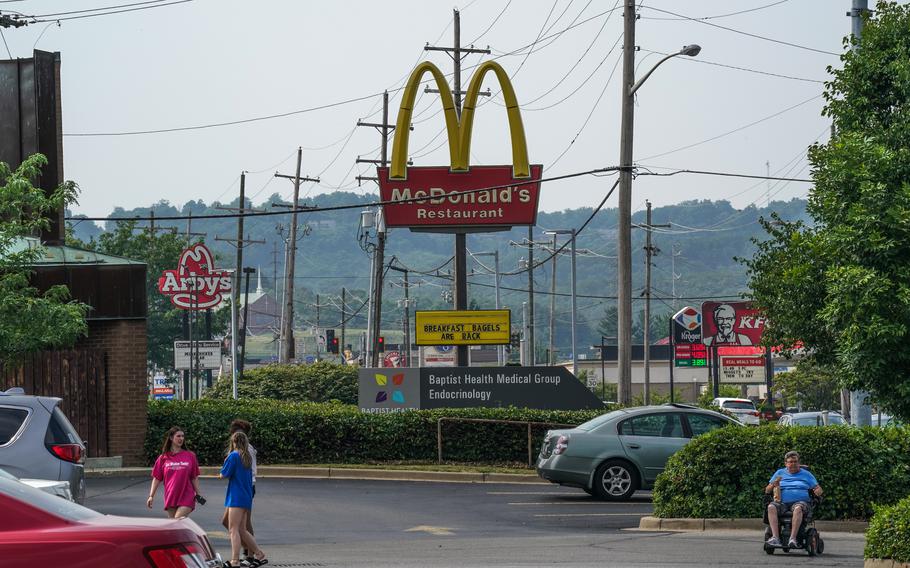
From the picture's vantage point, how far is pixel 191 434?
25.7 m

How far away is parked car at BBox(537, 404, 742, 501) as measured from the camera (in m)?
21.3

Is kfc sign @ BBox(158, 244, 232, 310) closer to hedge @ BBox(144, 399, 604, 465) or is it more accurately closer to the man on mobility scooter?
hedge @ BBox(144, 399, 604, 465)

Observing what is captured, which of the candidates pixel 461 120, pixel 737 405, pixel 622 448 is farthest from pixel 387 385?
pixel 737 405

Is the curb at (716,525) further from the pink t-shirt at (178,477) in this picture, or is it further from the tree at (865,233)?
the pink t-shirt at (178,477)

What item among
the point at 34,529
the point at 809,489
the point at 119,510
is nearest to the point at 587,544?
the point at 809,489

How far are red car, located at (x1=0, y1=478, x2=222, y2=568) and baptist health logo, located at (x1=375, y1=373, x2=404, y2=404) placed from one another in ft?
75.6

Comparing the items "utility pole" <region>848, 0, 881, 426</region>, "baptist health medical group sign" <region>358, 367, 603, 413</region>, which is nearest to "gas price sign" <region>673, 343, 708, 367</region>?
"baptist health medical group sign" <region>358, 367, 603, 413</region>

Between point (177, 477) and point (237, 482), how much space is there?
936mm

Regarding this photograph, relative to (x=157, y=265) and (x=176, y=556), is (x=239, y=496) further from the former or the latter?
(x=157, y=265)

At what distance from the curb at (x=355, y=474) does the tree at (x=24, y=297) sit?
382 centimetres

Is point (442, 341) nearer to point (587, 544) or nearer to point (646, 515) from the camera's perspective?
point (646, 515)

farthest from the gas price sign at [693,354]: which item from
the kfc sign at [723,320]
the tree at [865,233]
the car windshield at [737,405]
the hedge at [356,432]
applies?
the tree at [865,233]

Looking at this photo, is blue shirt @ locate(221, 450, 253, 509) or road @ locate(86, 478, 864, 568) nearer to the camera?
blue shirt @ locate(221, 450, 253, 509)

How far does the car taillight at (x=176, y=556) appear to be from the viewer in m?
5.59
